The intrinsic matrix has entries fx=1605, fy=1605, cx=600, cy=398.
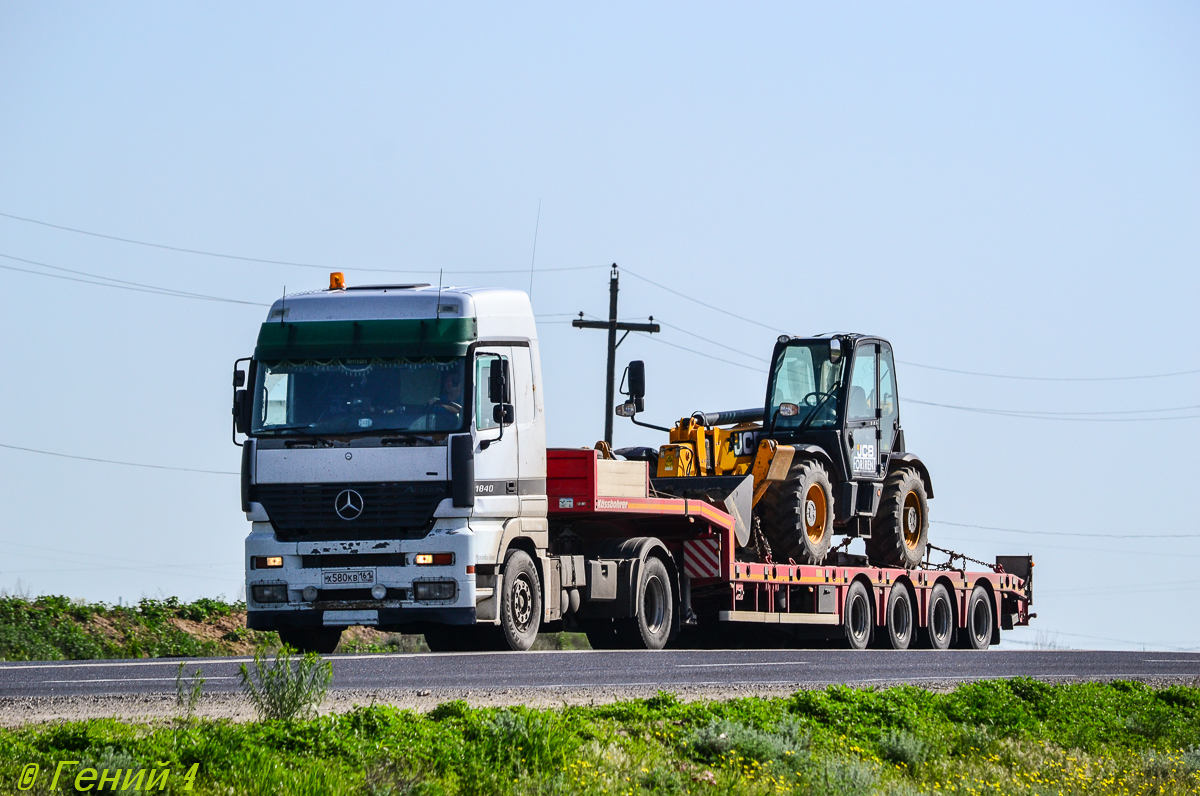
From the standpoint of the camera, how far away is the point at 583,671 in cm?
1450

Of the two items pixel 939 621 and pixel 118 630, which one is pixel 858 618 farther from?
pixel 118 630

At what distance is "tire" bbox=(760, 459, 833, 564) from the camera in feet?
70.5

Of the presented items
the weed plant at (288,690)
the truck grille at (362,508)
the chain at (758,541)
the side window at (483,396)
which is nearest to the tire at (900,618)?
the chain at (758,541)

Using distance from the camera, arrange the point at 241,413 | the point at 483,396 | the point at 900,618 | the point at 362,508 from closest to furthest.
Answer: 1. the point at 362,508
2. the point at 483,396
3. the point at 241,413
4. the point at 900,618

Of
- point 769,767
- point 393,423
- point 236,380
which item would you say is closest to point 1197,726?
point 769,767

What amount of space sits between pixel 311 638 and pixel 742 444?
7.42 metres

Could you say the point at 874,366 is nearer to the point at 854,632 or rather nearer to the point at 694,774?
the point at 854,632

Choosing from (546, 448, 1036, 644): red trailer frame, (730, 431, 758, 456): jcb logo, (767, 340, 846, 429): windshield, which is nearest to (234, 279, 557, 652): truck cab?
(546, 448, 1036, 644): red trailer frame

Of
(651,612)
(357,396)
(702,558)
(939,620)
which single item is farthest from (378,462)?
(939,620)

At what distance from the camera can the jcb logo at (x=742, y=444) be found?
73.6 feet

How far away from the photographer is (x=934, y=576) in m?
24.9

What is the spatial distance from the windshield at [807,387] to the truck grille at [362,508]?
8.33 m

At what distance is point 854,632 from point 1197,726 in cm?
880

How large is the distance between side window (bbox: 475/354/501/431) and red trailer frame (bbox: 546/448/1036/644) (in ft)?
7.38
